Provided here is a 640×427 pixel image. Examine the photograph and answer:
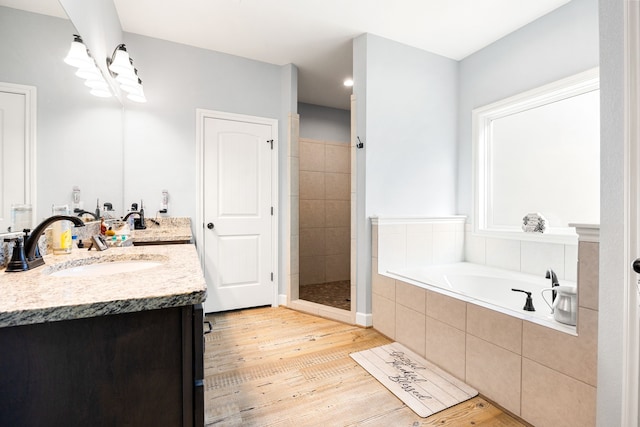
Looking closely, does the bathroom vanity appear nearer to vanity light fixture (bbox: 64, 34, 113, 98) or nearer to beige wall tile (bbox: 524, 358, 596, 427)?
vanity light fixture (bbox: 64, 34, 113, 98)

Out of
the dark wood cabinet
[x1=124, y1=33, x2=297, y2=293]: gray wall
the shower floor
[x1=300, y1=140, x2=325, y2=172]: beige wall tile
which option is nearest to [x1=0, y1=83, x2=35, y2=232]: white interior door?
the dark wood cabinet

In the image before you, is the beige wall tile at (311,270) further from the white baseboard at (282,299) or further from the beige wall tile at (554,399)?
the beige wall tile at (554,399)

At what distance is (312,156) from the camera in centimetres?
408

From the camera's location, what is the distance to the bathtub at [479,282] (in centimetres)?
205

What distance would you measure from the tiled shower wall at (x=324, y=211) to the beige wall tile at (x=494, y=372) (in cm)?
258

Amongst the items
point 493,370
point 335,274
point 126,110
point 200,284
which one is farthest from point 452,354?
point 126,110

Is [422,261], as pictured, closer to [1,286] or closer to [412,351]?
[412,351]

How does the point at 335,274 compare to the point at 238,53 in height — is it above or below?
below

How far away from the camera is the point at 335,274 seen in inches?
169

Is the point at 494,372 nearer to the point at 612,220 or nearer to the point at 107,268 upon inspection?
the point at 612,220

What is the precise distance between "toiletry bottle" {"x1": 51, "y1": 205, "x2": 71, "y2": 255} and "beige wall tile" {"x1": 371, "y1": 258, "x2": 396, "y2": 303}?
204cm

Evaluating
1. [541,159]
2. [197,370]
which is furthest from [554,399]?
[541,159]

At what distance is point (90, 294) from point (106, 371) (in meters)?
0.18

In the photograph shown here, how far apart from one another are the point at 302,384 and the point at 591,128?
270 centimetres
